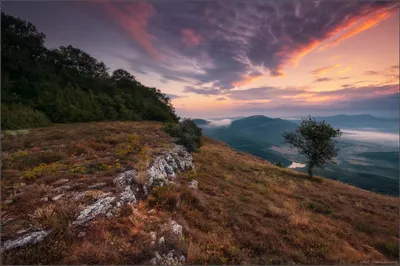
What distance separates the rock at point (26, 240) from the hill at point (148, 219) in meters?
0.02

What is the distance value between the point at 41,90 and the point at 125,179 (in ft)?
98.3

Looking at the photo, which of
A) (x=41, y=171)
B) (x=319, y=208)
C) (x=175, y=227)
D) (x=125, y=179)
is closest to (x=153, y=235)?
(x=175, y=227)

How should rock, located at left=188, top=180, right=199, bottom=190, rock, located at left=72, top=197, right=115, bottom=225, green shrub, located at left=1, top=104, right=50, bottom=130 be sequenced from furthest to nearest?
green shrub, located at left=1, top=104, right=50, bottom=130
rock, located at left=188, top=180, right=199, bottom=190
rock, located at left=72, top=197, right=115, bottom=225

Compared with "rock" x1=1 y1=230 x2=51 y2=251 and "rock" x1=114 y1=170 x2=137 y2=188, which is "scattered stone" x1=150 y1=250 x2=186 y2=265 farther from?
"rock" x1=114 y1=170 x2=137 y2=188

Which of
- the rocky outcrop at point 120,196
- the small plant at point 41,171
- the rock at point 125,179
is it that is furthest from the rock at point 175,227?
the small plant at point 41,171

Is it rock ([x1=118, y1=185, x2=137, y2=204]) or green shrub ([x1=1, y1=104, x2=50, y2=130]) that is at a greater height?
green shrub ([x1=1, y1=104, x2=50, y2=130])

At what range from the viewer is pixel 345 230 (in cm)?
964

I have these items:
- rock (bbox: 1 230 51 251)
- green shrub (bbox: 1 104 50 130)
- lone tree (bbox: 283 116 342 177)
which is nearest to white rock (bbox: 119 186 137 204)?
rock (bbox: 1 230 51 251)

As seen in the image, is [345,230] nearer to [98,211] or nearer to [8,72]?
[98,211]

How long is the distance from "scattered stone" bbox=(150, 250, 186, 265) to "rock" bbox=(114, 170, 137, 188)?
358cm

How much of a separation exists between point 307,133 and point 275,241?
787 inches

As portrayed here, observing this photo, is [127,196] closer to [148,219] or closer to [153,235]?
[148,219]

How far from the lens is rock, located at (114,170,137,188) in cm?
748

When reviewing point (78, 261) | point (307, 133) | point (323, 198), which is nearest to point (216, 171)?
point (323, 198)
